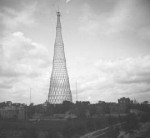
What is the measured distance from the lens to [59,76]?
42000mm

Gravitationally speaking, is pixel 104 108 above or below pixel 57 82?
below

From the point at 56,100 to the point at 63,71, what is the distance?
15.0 ft

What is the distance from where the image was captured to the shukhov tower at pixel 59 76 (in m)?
41.9

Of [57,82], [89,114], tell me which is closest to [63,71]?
[57,82]

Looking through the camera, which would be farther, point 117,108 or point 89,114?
point 117,108

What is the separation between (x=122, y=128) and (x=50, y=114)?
20.1 metres

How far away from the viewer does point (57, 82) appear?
41.7m

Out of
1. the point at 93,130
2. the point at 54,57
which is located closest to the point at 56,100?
the point at 54,57

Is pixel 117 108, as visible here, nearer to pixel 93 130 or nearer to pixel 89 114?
A: pixel 89 114

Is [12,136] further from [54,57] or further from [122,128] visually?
[54,57]

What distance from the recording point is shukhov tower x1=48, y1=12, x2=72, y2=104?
4191cm

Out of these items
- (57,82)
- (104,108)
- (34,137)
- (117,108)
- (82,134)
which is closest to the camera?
(34,137)

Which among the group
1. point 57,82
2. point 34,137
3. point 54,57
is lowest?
point 34,137

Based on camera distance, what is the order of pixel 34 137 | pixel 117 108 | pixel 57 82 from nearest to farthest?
pixel 34 137
pixel 57 82
pixel 117 108
